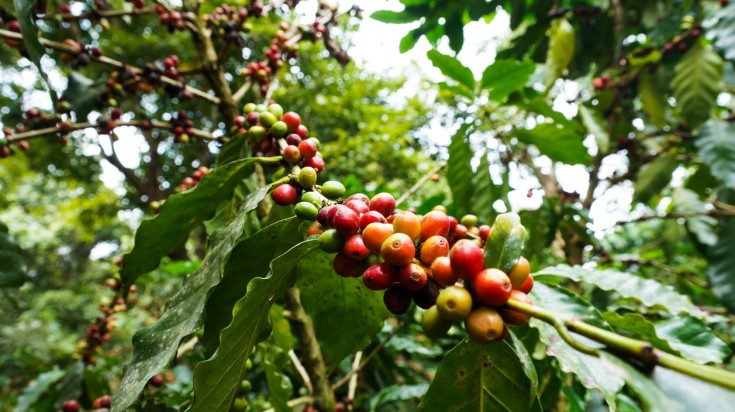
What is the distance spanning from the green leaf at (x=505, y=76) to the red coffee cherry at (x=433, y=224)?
0.96 metres

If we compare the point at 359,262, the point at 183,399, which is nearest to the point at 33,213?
the point at 183,399

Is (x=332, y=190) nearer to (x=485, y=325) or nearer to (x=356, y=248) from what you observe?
(x=356, y=248)

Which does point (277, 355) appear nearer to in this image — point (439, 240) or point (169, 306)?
point (169, 306)

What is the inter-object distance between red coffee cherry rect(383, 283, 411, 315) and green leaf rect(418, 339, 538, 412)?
0.12m

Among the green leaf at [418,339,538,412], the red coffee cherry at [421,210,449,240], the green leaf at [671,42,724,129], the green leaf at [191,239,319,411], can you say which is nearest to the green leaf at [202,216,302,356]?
the green leaf at [191,239,319,411]

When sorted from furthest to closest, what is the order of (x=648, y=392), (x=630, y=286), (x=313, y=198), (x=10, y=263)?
(x=10, y=263) < (x=630, y=286) < (x=313, y=198) < (x=648, y=392)

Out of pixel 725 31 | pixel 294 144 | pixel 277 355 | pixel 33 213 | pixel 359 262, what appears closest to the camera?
pixel 359 262

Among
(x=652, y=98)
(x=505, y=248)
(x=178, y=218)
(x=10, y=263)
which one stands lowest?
(x=652, y=98)

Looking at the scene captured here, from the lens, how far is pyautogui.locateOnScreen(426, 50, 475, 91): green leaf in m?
1.38

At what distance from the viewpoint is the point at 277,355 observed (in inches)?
48.4

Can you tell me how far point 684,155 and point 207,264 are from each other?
282 cm

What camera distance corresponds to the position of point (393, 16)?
2006 mm

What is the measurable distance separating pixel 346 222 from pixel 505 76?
1.07 metres

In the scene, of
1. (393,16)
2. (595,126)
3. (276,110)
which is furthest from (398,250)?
(595,126)
